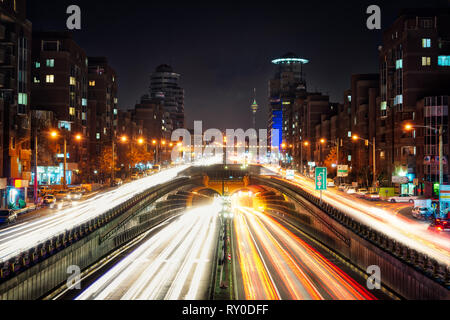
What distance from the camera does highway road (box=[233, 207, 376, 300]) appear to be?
30.6m

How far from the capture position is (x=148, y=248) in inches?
1890

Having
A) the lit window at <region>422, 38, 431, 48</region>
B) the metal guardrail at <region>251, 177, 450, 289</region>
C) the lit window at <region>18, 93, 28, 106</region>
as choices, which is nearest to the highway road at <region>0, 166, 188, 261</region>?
the lit window at <region>18, 93, 28, 106</region>

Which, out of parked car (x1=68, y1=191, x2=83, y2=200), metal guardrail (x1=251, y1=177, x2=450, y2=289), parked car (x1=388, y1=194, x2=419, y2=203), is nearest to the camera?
metal guardrail (x1=251, y1=177, x2=450, y2=289)

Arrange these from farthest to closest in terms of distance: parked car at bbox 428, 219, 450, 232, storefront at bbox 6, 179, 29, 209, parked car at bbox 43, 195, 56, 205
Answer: parked car at bbox 43, 195, 56, 205 → storefront at bbox 6, 179, 29, 209 → parked car at bbox 428, 219, 450, 232

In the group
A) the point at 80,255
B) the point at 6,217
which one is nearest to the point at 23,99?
the point at 6,217

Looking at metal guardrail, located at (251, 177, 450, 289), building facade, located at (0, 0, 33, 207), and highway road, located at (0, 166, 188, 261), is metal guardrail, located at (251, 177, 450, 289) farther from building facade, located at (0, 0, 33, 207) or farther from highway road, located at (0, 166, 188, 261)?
building facade, located at (0, 0, 33, 207)

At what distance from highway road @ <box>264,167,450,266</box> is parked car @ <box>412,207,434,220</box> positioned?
3.04 feet

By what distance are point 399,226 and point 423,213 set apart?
6380mm

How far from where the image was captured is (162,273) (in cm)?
3575

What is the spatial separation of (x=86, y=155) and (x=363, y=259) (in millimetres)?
83407

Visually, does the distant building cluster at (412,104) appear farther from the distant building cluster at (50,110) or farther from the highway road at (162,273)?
the distant building cluster at (50,110)

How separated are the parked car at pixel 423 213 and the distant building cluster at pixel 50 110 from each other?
48589mm

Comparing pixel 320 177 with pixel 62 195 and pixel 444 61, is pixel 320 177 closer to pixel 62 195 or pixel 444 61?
pixel 62 195
